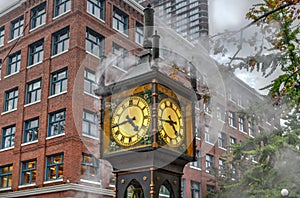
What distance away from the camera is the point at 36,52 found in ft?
72.7

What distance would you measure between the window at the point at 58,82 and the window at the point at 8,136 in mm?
3125

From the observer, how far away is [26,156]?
2045 cm

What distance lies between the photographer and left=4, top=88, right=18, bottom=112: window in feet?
73.5

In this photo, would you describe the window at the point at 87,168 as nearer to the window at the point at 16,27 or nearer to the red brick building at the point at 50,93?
the red brick building at the point at 50,93

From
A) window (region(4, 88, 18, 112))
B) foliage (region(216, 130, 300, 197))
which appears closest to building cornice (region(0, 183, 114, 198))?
window (region(4, 88, 18, 112))

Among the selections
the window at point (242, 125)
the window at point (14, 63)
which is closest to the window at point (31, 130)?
the window at point (14, 63)

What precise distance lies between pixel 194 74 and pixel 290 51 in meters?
1.40

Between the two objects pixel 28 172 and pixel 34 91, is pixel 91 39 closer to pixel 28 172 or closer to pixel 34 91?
pixel 34 91

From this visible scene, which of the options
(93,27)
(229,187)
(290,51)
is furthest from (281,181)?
(290,51)

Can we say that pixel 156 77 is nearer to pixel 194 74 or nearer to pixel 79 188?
pixel 194 74

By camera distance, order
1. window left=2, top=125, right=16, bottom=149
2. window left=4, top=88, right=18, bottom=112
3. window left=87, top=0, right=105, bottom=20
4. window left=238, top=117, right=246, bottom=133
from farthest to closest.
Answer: window left=238, top=117, right=246, bottom=133, window left=4, top=88, right=18, bottom=112, window left=2, top=125, right=16, bottom=149, window left=87, top=0, right=105, bottom=20

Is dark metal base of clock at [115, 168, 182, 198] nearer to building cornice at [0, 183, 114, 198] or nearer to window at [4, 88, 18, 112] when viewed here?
building cornice at [0, 183, 114, 198]

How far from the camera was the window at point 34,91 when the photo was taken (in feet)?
69.6

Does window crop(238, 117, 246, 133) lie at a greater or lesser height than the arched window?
greater
